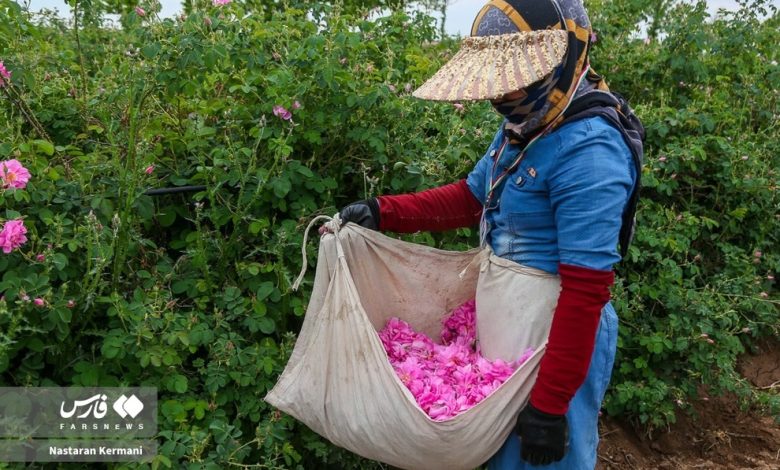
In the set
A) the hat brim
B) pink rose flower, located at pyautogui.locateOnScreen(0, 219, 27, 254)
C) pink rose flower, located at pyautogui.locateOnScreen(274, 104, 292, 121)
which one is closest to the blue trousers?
the hat brim

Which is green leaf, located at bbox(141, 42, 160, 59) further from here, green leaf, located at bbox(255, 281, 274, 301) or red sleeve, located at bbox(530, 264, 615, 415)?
red sleeve, located at bbox(530, 264, 615, 415)

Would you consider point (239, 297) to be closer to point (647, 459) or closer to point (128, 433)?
point (128, 433)

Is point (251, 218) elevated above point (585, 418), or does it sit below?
above

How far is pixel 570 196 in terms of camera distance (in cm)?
168

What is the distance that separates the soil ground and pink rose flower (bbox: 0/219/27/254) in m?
2.56

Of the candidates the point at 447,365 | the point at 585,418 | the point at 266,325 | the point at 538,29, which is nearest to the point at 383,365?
the point at 447,365

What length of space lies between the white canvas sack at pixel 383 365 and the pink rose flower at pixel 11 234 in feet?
2.67

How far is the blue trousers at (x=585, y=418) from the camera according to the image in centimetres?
188

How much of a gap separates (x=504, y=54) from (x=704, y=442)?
2.59m

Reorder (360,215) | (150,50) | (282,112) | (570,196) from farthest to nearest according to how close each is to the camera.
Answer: (282,112) → (150,50) → (360,215) → (570,196)

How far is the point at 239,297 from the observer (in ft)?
8.13

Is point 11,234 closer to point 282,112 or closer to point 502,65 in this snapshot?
point 282,112

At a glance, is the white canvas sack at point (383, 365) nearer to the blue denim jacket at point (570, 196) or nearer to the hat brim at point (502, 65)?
the blue denim jacket at point (570, 196)

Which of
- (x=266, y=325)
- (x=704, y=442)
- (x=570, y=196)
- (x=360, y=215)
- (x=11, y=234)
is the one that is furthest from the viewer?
(x=704, y=442)
